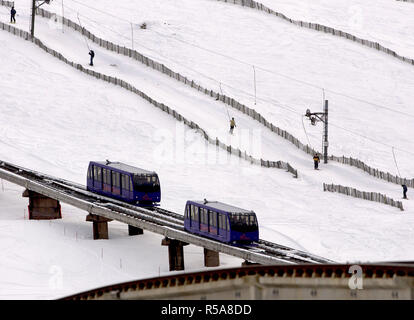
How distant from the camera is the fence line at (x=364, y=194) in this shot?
70.7 m

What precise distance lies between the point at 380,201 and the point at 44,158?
2152 cm

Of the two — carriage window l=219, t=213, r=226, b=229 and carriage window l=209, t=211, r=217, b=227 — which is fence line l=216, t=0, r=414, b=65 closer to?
carriage window l=209, t=211, r=217, b=227

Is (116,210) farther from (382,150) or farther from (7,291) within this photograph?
(382,150)

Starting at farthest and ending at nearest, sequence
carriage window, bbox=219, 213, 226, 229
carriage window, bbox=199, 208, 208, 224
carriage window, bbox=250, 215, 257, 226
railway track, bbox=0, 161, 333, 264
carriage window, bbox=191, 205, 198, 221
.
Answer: carriage window, bbox=191, 205, 198, 221, carriage window, bbox=199, 208, 208, 224, carriage window, bbox=250, 215, 257, 226, carriage window, bbox=219, 213, 226, 229, railway track, bbox=0, 161, 333, 264

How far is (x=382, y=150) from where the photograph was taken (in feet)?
273

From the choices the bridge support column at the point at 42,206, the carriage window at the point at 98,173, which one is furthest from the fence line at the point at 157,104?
the bridge support column at the point at 42,206

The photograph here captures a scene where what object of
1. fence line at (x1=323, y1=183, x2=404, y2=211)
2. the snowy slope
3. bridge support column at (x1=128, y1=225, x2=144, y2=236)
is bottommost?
fence line at (x1=323, y1=183, x2=404, y2=211)

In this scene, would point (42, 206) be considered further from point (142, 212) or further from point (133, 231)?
point (142, 212)

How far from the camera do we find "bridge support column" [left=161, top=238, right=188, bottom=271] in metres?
57.2

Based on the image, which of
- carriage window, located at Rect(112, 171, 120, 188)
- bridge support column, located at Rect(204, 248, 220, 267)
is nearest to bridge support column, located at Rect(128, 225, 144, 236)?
carriage window, located at Rect(112, 171, 120, 188)

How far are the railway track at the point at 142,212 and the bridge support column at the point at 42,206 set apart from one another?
81cm

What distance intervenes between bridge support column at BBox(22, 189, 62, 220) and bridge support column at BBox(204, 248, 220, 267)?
10.6 meters

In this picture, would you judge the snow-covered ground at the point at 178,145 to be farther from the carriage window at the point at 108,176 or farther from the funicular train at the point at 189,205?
the carriage window at the point at 108,176
